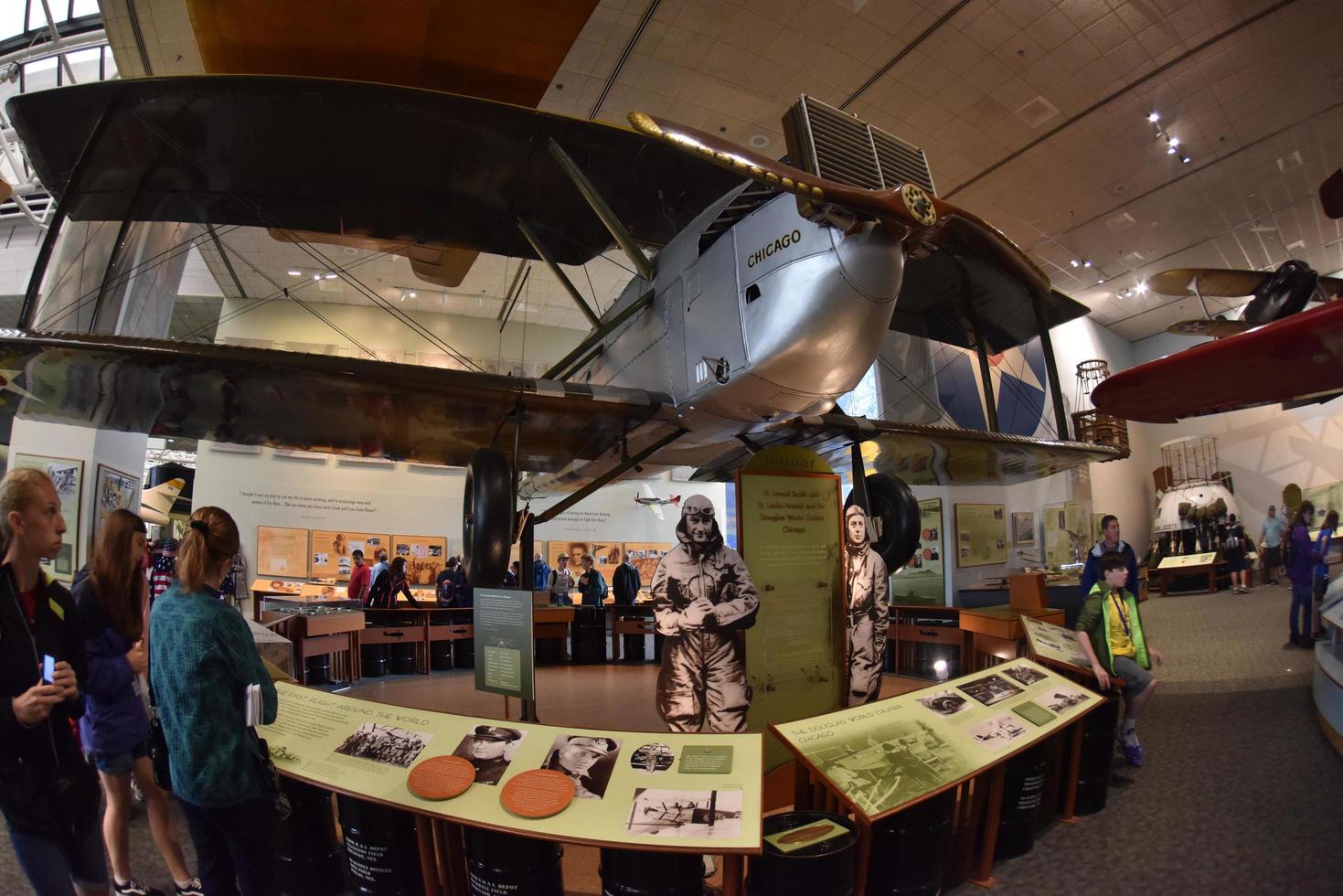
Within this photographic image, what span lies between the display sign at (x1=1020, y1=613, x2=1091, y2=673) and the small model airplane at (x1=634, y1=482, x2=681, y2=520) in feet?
27.6

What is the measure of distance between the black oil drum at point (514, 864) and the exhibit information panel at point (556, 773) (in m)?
0.15

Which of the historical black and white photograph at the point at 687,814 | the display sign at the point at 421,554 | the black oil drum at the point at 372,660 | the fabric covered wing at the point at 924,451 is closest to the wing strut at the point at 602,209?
the fabric covered wing at the point at 924,451

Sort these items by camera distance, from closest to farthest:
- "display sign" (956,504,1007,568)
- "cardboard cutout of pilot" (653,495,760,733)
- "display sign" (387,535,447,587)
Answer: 1. "cardboard cutout of pilot" (653,495,760,733)
2. "display sign" (956,504,1007,568)
3. "display sign" (387,535,447,587)

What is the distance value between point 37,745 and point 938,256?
6178mm

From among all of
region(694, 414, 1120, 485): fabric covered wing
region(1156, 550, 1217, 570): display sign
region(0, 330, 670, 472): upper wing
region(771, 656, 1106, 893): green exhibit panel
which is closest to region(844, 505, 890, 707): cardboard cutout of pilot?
region(694, 414, 1120, 485): fabric covered wing

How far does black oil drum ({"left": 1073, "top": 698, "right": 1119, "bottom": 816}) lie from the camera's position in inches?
120

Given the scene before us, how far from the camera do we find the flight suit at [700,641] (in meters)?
3.14

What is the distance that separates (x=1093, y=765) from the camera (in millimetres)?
3064

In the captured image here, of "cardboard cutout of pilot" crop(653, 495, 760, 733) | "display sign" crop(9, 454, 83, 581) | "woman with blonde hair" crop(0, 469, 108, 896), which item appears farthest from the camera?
"display sign" crop(9, 454, 83, 581)

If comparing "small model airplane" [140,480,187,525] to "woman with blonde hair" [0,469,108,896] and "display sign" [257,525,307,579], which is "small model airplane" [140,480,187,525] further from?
"woman with blonde hair" [0,469,108,896]

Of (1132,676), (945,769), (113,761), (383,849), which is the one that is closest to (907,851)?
(945,769)

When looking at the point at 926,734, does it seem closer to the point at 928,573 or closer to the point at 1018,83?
the point at 1018,83

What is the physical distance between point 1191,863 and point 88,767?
12.7ft

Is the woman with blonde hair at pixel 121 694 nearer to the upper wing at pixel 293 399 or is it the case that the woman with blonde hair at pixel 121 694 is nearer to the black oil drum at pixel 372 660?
the upper wing at pixel 293 399
